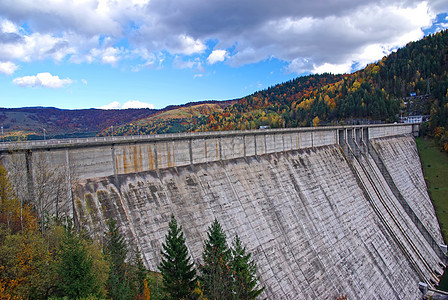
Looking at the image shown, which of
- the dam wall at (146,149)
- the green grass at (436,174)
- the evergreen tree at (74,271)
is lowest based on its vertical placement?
the green grass at (436,174)

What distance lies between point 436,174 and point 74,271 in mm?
64223

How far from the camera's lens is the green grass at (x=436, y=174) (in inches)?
1844

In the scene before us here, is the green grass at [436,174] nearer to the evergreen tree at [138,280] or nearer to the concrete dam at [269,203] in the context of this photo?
the concrete dam at [269,203]

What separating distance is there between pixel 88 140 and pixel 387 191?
3986 centimetres

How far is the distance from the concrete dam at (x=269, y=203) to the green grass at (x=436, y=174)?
525 cm

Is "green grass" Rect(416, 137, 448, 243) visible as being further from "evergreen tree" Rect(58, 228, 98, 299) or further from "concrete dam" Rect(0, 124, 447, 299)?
"evergreen tree" Rect(58, 228, 98, 299)

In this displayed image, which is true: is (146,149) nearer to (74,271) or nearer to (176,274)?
(176,274)

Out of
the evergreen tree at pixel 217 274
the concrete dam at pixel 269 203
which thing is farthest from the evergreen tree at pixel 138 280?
the evergreen tree at pixel 217 274

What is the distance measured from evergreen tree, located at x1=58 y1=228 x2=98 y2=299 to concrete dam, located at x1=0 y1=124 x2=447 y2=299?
6.57 m

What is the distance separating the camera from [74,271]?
10797 millimetres

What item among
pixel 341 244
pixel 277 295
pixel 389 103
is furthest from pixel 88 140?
pixel 389 103

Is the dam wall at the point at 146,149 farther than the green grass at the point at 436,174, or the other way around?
the green grass at the point at 436,174

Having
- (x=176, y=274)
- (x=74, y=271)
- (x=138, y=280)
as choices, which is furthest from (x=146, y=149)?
(x=74, y=271)

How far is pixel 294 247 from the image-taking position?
25.0 metres
